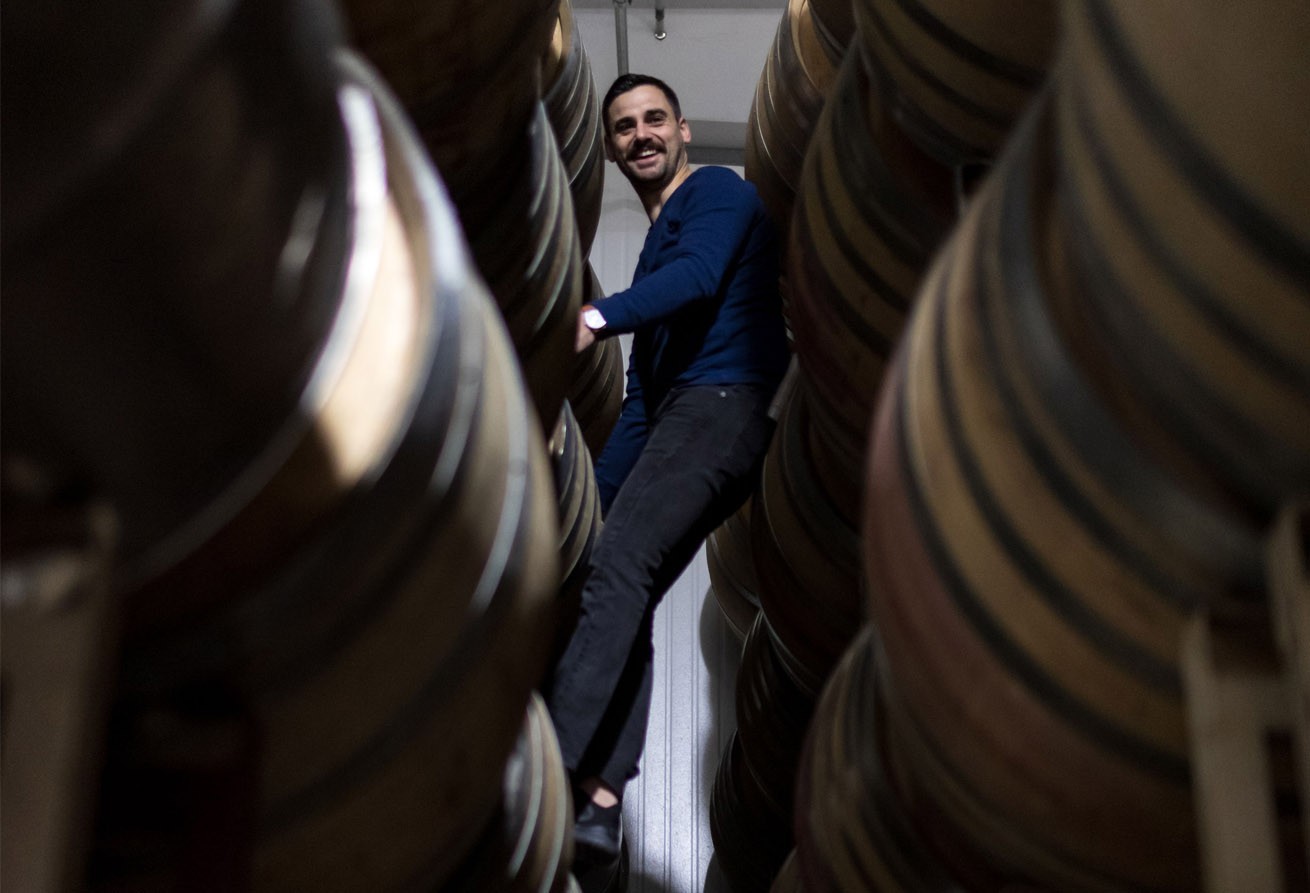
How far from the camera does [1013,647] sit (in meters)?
0.56

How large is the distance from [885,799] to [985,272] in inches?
14.8

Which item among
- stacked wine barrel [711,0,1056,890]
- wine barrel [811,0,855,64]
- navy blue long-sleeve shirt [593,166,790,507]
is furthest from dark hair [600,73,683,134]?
stacked wine barrel [711,0,1056,890]

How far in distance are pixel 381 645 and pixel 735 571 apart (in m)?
1.45

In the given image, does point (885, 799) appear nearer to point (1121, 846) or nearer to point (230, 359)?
point (1121, 846)

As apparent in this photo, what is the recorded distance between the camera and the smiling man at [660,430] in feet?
4.53

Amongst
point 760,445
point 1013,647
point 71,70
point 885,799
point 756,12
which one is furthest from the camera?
point 756,12

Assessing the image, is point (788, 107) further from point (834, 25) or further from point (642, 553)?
point (642, 553)

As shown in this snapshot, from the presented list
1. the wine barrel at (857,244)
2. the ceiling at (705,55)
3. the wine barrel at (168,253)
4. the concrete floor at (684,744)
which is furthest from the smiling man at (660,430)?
the ceiling at (705,55)

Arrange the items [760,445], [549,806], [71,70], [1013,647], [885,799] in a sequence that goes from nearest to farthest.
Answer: [71,70], [1013,647], [885,799], [549,806], [760,445]

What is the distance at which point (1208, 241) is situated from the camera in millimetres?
478

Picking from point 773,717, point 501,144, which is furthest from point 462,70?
point 773,717

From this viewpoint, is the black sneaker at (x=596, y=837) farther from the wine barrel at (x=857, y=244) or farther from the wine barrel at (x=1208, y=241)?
the wine barrel at (x=1208, y=241)

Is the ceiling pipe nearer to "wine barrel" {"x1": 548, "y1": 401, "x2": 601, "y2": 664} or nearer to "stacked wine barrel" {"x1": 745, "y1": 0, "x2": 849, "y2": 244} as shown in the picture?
"stacked wine barrel" {"x1": 745, "y1": 0, "x2": 849, "y2": 244}

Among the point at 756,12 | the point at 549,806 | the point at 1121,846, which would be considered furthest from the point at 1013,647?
the point at 756,12
